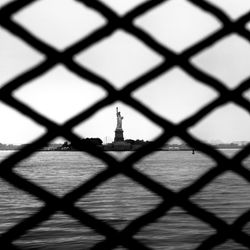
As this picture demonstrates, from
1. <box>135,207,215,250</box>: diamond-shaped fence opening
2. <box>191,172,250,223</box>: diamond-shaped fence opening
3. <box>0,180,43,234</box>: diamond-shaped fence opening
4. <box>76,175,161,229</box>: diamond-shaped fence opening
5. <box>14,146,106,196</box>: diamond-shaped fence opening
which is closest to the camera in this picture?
<box>135,207,215,250</box>: diamond-shaped fence opening

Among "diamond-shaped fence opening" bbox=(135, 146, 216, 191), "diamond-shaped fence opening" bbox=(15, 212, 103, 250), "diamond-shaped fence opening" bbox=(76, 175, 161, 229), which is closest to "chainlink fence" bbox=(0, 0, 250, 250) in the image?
"diamond-shaped fence opening" bbox=(135, 146, 216, 191)

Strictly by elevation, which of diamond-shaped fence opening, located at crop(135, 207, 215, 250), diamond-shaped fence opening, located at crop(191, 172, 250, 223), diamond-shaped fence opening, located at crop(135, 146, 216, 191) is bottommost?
diamond-shaped fence opening, located at crop(135, 207, 215, 250)

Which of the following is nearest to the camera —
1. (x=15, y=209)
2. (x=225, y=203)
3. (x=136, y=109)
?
(x=136, y=109)

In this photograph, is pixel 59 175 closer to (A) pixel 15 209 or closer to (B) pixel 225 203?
(A) pixel 15 209

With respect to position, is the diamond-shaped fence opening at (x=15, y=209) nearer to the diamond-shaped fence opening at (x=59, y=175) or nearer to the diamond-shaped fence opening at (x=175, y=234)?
the diamond-shaped fence opening at (x=59, y=175)

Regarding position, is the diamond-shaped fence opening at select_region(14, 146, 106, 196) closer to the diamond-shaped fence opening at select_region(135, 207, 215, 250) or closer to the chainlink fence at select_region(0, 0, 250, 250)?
the chainlink fence at select_region(0, 0, 250, 250)

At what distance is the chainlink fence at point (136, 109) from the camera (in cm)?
160

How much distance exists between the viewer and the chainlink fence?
160 cm

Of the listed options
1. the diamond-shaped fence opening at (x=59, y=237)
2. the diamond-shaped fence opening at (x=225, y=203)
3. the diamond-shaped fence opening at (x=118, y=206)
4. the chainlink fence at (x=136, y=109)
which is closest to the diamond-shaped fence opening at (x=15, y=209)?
the diamond-shaped fence opening at (x=59, y=237)

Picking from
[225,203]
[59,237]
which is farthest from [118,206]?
[59,237]

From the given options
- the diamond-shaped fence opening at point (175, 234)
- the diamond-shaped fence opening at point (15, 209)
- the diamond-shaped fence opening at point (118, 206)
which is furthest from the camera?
the diamond-shaped fence opening at point (118, 206)

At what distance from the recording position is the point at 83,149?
1.64 meters

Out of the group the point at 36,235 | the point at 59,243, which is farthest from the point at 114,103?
the point at 36,235

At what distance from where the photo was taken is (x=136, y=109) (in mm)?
1722
